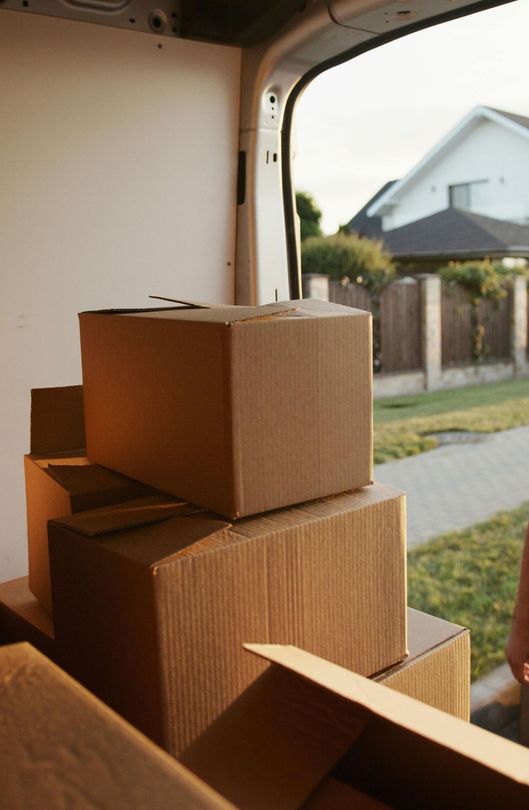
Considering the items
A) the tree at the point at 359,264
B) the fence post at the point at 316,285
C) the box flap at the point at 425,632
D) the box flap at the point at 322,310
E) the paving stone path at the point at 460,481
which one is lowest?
the paving stone path at the point at 460,481

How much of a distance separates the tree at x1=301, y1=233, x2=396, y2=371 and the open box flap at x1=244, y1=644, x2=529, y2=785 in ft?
30.9

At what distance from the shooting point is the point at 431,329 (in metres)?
10.7

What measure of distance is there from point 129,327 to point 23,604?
0.56 m

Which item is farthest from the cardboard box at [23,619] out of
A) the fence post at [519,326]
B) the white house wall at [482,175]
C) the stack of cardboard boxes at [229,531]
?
the fence post at [519,326]

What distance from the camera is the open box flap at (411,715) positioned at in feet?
2.65

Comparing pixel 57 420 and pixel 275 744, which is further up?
pixel 57 420

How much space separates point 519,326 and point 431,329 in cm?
149

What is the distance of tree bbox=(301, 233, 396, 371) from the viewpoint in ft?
34.2

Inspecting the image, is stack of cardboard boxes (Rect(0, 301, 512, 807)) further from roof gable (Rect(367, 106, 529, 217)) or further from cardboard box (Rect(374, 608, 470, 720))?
roof gable (Rect(367, 106, 529, 217))

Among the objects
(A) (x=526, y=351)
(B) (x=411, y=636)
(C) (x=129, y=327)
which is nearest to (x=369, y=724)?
(B) (x=411, y=636)

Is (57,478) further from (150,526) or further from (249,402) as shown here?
(249,402)

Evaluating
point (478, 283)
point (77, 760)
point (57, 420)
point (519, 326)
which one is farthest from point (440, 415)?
point (77, 760)

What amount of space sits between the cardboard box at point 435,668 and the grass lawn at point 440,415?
19.0 ft

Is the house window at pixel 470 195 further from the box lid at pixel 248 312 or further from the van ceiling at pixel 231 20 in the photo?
the box lid at pixel 248 312
